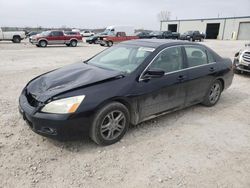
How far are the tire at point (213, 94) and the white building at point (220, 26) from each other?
48693mm

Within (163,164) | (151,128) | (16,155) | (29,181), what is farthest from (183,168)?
(16,155)

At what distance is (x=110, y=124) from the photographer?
3.37 m

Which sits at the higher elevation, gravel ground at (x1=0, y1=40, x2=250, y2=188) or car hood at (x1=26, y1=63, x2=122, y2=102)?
car hood at (x1=26, y1=63, x2=122, y2=102)

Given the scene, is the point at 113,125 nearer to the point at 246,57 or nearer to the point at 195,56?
the point at 195,56

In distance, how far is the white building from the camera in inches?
1884

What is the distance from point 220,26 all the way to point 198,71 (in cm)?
5335

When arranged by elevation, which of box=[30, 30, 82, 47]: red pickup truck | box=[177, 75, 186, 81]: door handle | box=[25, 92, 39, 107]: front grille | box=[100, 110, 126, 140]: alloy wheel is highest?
box=[177, 75, 186, 81]: door handle

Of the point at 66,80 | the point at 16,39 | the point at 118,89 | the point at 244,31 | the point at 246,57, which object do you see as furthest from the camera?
the point at 244,31

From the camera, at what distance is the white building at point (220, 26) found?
4784 cm

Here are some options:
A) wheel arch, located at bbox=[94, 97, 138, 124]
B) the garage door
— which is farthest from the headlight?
the garage door

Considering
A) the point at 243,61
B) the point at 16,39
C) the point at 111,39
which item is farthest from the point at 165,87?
the point at 16,39

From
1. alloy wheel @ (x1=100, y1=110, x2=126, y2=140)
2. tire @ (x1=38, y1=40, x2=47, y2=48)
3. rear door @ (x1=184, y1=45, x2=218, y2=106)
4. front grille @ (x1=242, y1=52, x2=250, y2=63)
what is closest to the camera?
alloy wheel @ (x1=100, y1=110, x2=126, y2=140)

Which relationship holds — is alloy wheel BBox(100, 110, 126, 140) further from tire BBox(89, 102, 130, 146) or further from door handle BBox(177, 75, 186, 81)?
door handle BBox(177, 75, 186, 81)

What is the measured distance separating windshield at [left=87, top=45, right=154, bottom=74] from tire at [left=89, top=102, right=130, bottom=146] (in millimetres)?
Result: 661
